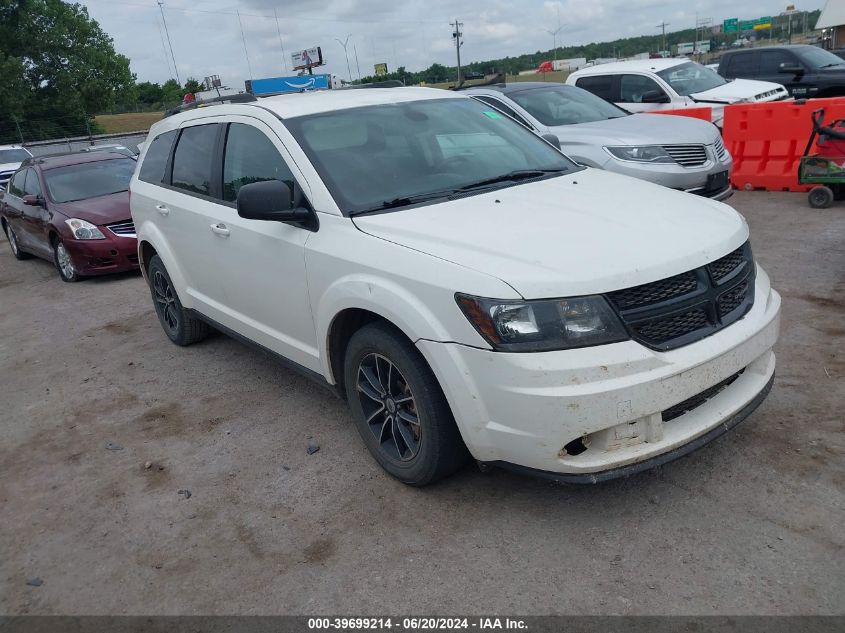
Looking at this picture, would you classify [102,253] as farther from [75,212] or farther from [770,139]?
[770,139]

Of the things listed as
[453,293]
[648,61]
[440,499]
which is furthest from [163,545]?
[648,61]

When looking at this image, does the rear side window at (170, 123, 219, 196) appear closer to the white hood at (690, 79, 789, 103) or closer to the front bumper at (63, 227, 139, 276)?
the front bumper at (63, 227, 139, 276)

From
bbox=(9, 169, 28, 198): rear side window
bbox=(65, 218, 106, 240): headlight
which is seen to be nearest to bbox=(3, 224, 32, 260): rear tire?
bbox=(9, 169, 28, 198): rear side window

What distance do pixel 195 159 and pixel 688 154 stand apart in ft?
17.9

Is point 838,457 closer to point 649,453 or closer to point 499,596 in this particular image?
point 649,453

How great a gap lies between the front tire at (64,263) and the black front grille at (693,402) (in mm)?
8351

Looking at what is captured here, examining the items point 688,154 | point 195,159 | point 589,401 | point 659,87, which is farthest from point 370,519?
point 659,87

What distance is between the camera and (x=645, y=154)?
7887 mm

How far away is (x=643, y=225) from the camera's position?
324cm

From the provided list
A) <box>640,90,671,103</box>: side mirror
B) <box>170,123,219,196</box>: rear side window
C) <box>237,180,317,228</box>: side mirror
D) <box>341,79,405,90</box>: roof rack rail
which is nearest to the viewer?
<box>237,180,317,228</box>: side mirror

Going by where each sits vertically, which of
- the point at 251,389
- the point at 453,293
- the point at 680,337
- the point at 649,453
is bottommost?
the point at 251,389

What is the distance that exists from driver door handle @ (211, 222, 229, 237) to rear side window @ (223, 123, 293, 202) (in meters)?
0.17

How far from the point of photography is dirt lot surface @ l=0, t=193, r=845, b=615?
9.12 ft

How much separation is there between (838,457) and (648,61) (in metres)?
10.5
